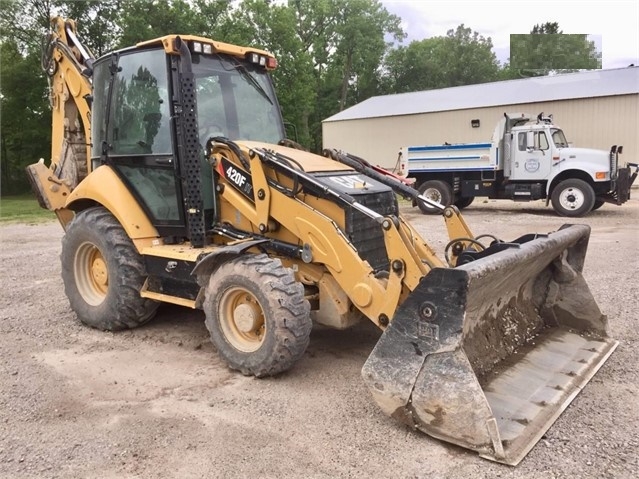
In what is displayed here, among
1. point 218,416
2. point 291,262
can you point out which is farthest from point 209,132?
point 218,416

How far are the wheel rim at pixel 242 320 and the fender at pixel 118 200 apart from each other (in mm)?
1241

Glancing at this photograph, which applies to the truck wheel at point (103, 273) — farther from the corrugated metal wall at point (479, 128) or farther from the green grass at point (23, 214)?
the corrugated metal wall at point (479, 128)

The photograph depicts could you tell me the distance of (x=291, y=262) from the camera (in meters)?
4.64

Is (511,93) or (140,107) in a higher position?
(511,93)

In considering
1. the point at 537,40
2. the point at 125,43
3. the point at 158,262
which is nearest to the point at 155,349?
the point at 158,262

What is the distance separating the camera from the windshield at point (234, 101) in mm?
5055

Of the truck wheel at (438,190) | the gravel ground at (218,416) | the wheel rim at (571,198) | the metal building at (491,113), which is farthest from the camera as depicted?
the metal building at (491,113)

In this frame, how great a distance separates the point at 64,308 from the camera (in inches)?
254

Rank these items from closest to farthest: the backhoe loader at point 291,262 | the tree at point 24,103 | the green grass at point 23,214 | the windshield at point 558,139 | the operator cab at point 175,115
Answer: the backhoe loader at point 291,262, the operator cab at point 175,115, the windshield at point 558,139, the green grass at point 23,214, the tree at point 24,103

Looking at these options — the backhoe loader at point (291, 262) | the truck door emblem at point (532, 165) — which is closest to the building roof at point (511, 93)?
the truck door emblem at point (532, 165)

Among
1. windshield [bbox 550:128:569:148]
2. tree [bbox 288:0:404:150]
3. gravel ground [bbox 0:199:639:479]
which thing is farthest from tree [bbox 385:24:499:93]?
gravel ground [bbox 0:199:639:479]

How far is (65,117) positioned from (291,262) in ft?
12.1

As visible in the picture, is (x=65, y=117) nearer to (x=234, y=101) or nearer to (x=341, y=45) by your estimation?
(x=234, y=101)

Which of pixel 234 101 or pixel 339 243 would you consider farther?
pixel 234 101
